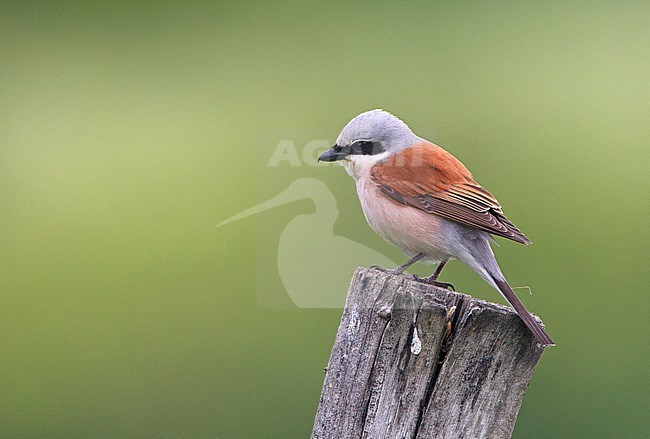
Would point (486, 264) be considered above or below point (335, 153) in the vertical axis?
below

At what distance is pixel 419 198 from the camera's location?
2.83 metres

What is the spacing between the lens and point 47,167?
708 centimetres

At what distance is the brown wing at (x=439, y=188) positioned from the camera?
2.67m

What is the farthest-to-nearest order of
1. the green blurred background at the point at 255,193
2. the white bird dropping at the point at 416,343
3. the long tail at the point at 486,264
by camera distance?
the green blurred background at the point at 255,193 → the long tail at the point at 486,264 → the white bird dropping at the point at 416,343

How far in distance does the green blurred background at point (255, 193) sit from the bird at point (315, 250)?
0.07 metres

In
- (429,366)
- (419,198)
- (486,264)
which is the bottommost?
(429,366)

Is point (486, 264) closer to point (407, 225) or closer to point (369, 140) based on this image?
point (407, 225)

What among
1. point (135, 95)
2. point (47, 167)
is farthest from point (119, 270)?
point (135, 95)

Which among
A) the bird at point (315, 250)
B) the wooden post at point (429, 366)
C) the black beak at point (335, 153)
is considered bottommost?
the wooden post at point (429, 366)

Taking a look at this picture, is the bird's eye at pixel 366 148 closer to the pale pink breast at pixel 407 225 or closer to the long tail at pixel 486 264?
the pale pink breast at pixel 407 225

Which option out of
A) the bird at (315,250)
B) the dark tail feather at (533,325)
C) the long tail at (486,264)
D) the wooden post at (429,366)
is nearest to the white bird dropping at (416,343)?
the wooden post at (429,366)

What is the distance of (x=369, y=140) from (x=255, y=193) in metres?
2.92

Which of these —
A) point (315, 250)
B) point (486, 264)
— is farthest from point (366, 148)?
point (486, 264)

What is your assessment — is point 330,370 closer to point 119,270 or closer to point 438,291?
point 438,291
